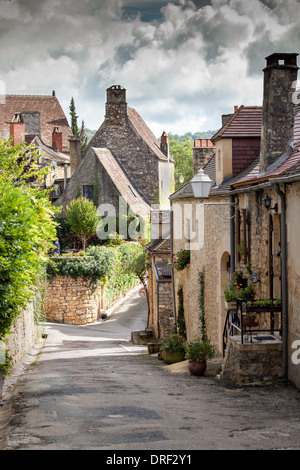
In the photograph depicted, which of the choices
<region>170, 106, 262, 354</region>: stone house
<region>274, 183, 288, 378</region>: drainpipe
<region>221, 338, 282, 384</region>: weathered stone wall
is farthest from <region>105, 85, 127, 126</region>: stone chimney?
<region>221, 338, 282, 384</region>: weathered stone wall

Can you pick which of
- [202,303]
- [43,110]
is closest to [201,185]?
[202,303]

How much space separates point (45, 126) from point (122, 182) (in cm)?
2068

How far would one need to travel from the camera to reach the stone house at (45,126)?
5389cm

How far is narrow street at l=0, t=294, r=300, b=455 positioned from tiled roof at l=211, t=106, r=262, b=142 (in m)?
6.57

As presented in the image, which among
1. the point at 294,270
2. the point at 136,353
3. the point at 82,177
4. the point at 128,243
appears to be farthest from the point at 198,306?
the point at 82,177

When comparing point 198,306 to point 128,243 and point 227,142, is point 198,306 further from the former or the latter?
point 128,243

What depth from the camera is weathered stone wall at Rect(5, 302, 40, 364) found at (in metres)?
16.0

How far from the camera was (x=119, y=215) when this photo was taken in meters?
42.6

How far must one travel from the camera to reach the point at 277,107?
44.6 feet

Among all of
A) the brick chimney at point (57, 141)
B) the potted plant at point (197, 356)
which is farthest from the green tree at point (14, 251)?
the brick chimney at point (57, 141)

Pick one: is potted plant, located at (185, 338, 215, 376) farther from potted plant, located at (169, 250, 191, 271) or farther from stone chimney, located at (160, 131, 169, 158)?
stone chimney, located at (160, 131, 169, 158)

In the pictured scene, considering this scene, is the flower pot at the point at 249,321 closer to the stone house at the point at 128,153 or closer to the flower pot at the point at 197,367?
the flower pot at the point at 197,367

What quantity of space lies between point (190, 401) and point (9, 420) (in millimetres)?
2974

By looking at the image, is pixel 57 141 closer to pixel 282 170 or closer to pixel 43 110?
pixel 43 110
